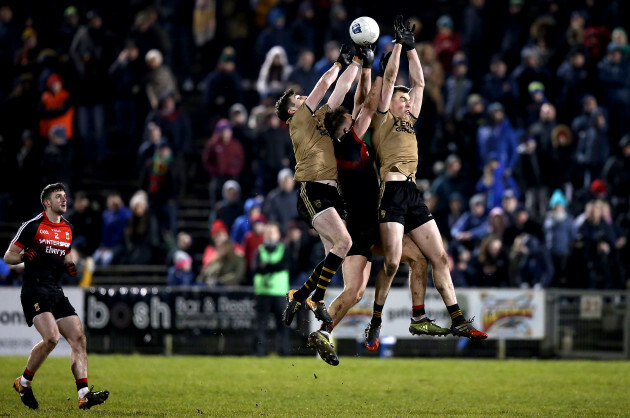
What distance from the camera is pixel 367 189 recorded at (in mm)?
12477

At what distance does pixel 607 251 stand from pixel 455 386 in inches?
208

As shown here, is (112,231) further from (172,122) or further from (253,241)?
(253,241)

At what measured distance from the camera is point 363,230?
12359 mm

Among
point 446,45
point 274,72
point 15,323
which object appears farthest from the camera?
point 446,45

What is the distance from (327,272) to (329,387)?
3500mm

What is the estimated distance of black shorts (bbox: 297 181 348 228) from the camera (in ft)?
39.1

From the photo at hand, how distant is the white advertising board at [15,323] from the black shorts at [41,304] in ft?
20.3

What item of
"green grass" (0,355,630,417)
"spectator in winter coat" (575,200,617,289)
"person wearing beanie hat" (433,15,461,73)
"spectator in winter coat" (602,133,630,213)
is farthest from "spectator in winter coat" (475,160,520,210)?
"person wearing beanie hat" (433,15,461,73)

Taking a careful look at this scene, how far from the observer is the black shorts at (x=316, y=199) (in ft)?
39.1

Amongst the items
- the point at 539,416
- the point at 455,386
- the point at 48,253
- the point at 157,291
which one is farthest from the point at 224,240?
the point at 539,416

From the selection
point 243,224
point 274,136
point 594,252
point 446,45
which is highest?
point 446,45

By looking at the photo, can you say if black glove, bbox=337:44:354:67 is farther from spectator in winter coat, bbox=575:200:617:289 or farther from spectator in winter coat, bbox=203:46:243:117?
spectator in winter coat, bbox=203:46:243:117

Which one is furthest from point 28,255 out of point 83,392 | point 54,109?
point 54,109

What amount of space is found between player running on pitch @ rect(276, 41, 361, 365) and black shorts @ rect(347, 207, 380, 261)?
263 mm
